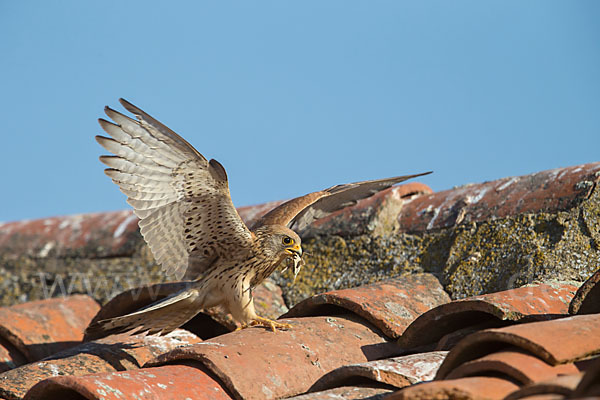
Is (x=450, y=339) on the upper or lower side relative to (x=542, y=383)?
lower

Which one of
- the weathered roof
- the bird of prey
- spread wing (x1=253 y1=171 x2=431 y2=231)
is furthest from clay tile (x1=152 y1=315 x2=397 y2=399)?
spread wing (x1=253 y1=171 x2=431 y2=231)

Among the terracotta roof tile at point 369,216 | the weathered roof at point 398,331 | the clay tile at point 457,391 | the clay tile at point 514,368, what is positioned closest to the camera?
the clay tile at point 457,391

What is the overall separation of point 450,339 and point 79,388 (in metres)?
1.43

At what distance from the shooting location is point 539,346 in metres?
1.91

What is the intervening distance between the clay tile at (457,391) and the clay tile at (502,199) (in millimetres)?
2421

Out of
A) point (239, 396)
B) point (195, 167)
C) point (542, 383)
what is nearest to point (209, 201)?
point (195, 167)

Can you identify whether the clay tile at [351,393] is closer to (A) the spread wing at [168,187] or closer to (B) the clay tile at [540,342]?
(B) the clay tile at [540,342]

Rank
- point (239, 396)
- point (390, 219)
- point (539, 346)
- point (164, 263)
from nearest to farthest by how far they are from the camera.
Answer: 1. point (539, 346)
2. point (239, 396)
3. point (164, 263)
4. point (390, 219)

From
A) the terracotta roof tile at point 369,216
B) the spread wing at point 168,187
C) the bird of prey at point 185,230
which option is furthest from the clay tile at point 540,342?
the terracotta roof tile at point 369,216

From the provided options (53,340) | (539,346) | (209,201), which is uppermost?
(209,201)

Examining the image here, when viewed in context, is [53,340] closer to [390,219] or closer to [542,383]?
[390,219]

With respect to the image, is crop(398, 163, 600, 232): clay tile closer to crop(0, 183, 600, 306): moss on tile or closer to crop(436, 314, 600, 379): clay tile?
crop(0, 183, 600, 306): moss on tile

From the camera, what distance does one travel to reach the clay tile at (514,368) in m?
1.83

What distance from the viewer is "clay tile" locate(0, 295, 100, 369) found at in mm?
4094
